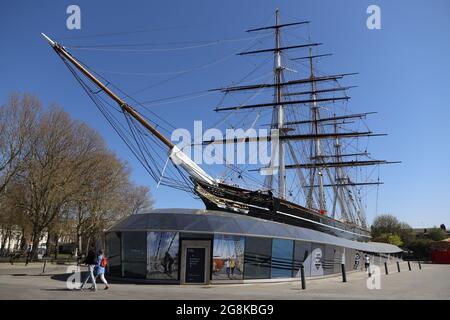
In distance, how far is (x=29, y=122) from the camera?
35.7 metres

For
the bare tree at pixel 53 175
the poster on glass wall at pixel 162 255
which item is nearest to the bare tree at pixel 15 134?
the bare tree at pixel 53 175

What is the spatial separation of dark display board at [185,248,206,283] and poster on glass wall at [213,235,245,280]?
1.80ft

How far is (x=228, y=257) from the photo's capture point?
1792 cm

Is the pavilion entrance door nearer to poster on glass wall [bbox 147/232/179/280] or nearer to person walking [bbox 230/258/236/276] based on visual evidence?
poster on glass wall [bbox 147/232/179/280]

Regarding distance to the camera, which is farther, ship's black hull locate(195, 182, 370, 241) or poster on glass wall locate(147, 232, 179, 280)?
ship's black hull locate(195, 182, 370, 241)

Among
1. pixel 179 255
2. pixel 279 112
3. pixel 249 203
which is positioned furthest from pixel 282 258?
pixel 279 112

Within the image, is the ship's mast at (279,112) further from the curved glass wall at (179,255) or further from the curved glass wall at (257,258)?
the curved glass wall at (257,258)

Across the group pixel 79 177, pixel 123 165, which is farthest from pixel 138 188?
pixel 79 177

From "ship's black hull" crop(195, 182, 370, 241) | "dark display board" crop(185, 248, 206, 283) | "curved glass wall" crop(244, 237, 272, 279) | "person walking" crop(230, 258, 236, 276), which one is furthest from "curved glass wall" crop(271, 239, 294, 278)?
"ship's black hull" crop(195, 182, 370, 241)

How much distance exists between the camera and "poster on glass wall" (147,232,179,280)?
57.1ft

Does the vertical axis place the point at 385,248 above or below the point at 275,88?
below

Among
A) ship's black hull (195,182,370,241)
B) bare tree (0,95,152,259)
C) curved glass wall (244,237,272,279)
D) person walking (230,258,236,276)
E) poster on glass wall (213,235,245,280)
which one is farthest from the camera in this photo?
bare tree (0,95,152,259)
